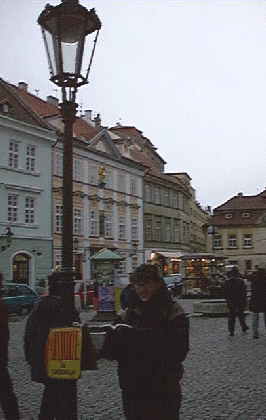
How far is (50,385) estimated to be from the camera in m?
6.22

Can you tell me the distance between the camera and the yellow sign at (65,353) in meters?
4.84

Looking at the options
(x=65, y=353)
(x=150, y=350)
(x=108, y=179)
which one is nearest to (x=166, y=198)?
(x=108, y=179)

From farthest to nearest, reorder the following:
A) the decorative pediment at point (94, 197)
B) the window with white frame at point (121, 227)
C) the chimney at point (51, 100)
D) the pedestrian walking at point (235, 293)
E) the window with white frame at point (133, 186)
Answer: the window with white frame at point (133, 186) < the chimney at point (51, 100) < the window with white frame at point (121, 227) < the decorative pediment at point (94, 197) < the pedestrian walking at point (235, 293)

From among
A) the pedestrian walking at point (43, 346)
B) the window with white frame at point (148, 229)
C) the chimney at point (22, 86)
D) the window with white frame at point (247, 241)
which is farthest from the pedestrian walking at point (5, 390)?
the window with white frame at point (247, 241)

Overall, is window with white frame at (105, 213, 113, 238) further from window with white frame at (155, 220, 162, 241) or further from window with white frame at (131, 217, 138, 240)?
window with white frame at (155, 220, 162, 241)

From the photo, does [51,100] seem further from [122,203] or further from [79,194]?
[79,194]

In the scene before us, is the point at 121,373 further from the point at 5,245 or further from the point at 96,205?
the point at 96,205

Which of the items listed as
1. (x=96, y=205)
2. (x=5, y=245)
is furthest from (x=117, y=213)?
(x=5, y=245)

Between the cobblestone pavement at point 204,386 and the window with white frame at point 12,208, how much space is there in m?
22.7

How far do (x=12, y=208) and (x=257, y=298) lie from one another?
24.3 metres

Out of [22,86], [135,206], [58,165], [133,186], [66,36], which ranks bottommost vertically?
[66,36]

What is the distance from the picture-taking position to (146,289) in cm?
444

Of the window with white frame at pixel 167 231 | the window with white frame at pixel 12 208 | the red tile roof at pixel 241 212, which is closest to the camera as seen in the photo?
the window with white frame at pixel 12 208

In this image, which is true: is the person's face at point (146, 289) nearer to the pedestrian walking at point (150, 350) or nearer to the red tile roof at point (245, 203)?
the pedestrian walking at point (150, 350)
